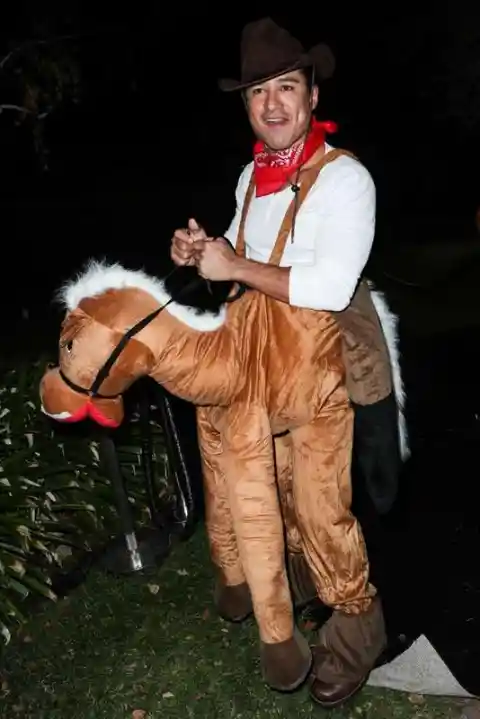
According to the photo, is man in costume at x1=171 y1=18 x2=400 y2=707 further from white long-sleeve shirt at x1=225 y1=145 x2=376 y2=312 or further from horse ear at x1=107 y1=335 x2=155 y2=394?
horse ear at x1=107 y1=335 x2=155 y2=394

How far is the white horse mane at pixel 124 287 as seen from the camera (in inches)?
106

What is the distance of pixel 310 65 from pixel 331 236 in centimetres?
52

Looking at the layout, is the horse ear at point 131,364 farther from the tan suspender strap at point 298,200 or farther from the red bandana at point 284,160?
the red bandana at point 284,160

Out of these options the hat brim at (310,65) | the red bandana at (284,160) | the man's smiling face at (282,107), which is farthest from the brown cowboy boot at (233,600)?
the hat brim at (310,65)

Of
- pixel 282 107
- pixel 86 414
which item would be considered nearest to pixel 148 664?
pixel 86 414

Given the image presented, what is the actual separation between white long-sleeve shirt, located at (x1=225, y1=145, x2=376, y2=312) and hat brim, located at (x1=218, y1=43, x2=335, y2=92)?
0.27 m

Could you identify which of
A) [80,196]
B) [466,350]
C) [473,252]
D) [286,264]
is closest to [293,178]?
[286,264]

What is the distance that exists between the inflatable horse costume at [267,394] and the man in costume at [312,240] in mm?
10

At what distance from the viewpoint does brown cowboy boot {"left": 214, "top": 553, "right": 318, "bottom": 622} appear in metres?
3.41

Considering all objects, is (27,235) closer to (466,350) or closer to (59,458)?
(466,350)

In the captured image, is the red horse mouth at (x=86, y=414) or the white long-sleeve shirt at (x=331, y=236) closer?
the white long-sleeve shirt at (x=331, y=236)

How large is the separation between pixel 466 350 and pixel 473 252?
4.34 m

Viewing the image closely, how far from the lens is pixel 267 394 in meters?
2.79

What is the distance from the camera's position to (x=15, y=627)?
3900mm
